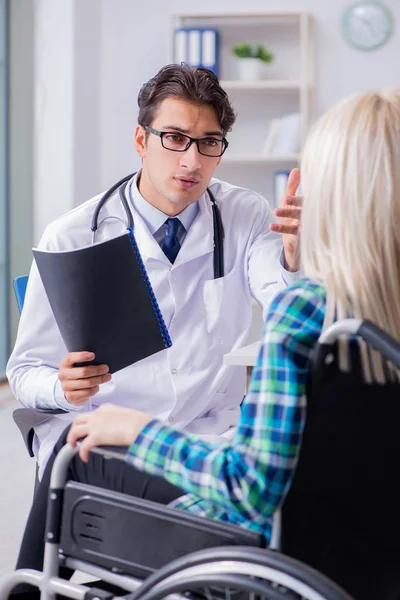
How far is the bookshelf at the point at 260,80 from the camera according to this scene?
5.05 m

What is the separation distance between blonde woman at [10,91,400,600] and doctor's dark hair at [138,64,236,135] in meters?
0.94

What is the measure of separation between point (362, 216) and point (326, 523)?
0.34 m

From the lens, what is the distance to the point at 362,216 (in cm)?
95

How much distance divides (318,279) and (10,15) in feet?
14.7

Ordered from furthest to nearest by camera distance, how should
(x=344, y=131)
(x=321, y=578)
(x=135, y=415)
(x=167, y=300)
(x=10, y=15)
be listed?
(x=10, y=15) → (x=167, y=300) → (x=135, y=415) → (x=344, y=131) → (x=321, y=578)

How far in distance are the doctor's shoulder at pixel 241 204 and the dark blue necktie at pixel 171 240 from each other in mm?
133

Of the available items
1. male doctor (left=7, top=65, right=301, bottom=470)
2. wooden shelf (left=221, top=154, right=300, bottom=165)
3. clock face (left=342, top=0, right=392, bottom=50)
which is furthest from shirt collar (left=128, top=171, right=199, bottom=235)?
clock face (left=342, top=0, right=392, bottom=50)

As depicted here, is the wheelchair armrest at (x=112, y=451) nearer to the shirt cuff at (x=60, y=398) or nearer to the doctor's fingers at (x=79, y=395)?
the doctor's fingers at (x=79, y=395)

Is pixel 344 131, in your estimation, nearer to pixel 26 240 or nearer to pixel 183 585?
pixel 183 585

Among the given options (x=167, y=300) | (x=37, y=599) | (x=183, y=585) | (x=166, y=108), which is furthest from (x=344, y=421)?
(x=166, y=108)

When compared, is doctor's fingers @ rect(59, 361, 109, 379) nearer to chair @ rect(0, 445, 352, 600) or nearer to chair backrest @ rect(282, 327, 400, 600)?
chair @ rect(0, 445, 352, 600)

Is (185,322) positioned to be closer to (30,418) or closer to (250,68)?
(30,418)

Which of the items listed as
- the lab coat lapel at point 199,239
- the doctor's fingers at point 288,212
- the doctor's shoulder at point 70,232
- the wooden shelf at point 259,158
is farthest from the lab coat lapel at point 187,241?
the wooden shelf at point 259,158

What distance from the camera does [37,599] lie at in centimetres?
142
